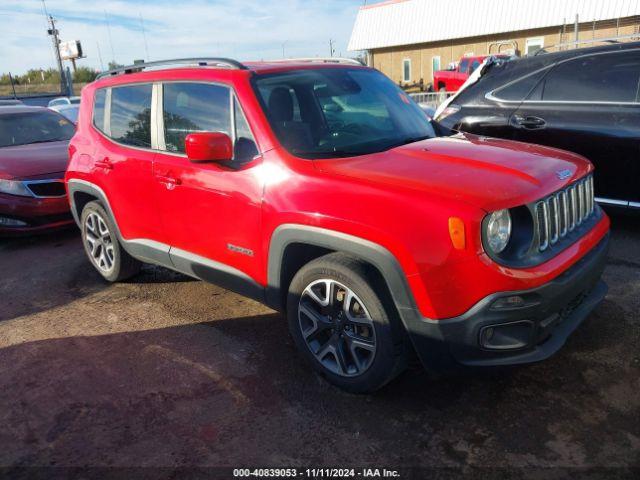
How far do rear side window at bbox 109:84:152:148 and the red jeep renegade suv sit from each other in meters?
0.02

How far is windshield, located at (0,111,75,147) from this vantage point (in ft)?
24.2

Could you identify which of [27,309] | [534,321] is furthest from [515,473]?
[27,309]

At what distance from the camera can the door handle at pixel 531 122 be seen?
5268 mm

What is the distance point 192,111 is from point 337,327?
1783mm

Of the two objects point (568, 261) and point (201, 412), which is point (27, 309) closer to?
point (201, 412)

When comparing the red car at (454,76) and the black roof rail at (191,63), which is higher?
the black roof rail at (191,63)

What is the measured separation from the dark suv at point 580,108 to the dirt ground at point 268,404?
1247mm

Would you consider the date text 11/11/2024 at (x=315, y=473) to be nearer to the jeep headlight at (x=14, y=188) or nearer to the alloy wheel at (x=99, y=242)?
the alloy wheel at (x=99, y=242)

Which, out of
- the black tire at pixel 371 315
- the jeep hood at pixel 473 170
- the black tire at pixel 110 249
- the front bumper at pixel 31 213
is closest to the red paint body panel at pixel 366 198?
the jeep hood at pixel 473 170

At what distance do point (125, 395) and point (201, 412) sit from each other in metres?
0.54

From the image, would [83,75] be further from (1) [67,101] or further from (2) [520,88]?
(2) [520,88]

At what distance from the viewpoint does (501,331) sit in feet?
8.26

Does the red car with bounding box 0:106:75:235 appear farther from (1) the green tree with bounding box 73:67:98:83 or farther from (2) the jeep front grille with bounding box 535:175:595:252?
(1) the green tree with bounding box 73:67:98:83

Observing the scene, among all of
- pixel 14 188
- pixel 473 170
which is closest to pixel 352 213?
pixel 473 170
